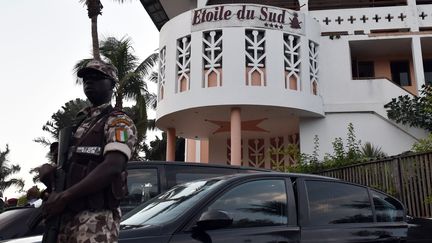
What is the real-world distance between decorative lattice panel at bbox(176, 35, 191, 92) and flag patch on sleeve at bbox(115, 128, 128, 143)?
46.8 ft

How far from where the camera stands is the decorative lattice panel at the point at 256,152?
21.1m

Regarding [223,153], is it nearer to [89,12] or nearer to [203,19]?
[203,19]

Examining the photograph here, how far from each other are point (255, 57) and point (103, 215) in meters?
14.3

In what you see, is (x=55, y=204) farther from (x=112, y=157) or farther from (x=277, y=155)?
(x=277, y=155)

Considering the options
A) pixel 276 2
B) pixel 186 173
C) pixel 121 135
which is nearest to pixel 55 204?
pixel 121 135

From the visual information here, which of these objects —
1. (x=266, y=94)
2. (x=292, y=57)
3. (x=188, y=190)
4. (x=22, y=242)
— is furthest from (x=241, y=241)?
(x=292, y=57)

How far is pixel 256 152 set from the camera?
70.4 ft

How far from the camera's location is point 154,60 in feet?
70.3

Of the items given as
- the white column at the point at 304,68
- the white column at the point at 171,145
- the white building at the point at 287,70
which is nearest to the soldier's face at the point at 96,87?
the white building at the point at 287,70

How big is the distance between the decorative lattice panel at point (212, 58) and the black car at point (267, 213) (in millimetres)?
12082

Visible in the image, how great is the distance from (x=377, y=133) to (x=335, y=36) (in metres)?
4.11

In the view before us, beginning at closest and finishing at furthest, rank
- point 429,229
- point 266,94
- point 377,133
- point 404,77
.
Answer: point 429,229
point 266,94
point 377,133
point 404,77

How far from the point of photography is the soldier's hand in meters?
2.29

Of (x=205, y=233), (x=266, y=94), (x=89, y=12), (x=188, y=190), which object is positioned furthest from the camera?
(x=266, y=94)
